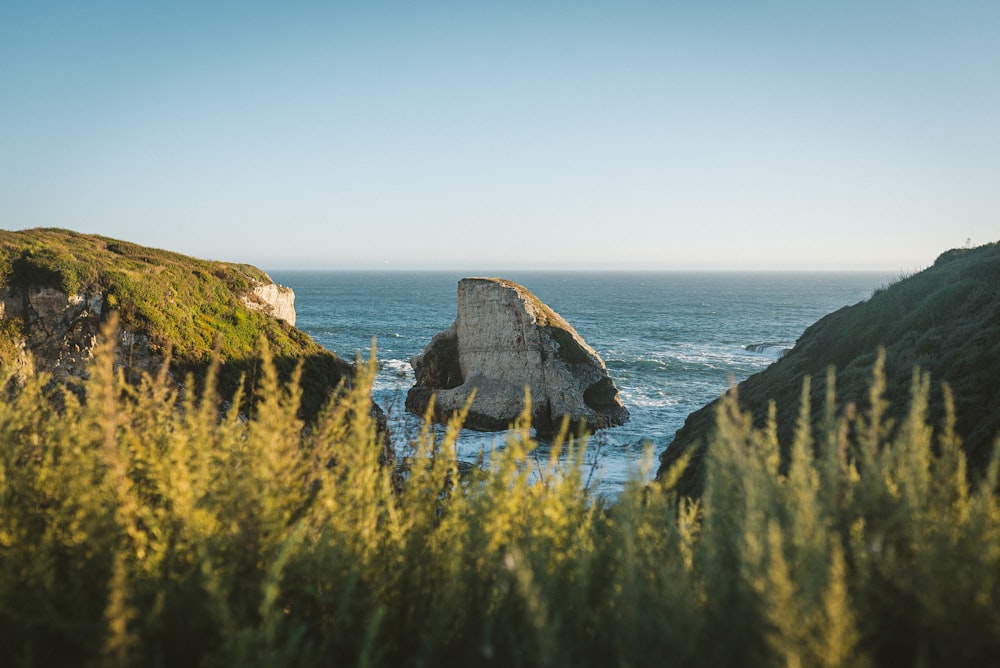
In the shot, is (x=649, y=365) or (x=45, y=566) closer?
(x=45, y=566)

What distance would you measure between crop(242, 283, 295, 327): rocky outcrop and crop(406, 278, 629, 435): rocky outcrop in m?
7.86

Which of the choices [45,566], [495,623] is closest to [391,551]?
[495,623]

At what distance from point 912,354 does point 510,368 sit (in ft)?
58.5

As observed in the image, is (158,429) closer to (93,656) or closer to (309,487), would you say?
(309,487)

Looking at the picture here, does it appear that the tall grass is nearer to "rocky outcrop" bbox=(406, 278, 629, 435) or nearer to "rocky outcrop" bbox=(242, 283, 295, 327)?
"rocky outcrop" bbox=(406, 278, 629, 435)

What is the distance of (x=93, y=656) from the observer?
2139mm

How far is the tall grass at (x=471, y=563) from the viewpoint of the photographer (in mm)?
2031

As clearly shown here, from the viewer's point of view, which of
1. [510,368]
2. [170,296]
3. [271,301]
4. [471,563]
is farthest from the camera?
[510,368]

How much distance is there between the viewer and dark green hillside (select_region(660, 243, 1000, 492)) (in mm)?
10453

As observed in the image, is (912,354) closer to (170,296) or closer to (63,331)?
(170,296)

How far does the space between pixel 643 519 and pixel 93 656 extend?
2.44 meters

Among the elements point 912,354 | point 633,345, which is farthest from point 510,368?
point 633,345

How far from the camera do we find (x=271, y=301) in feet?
87.5

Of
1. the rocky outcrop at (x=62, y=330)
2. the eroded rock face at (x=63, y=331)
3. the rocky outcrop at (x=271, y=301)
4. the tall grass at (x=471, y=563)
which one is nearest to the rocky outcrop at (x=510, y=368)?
the rocky outcrop at (x=271, y=301)
